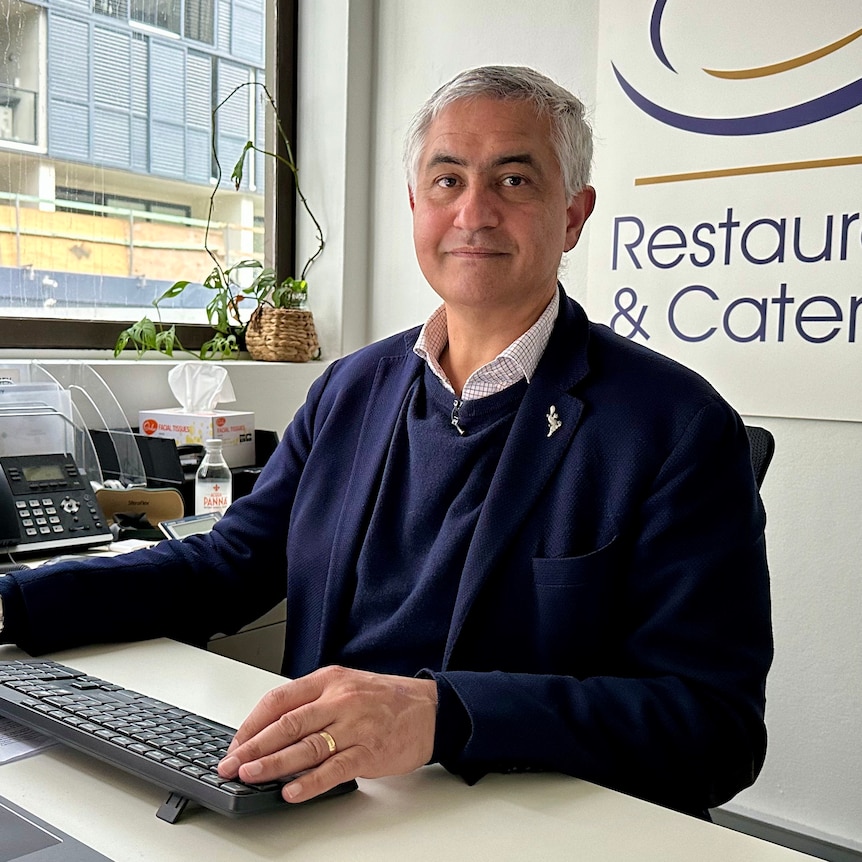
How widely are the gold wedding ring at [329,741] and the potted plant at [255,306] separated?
2062 mm

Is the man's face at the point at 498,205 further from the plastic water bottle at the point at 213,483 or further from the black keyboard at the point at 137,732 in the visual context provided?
the plastic water bottle at the point at 213,483

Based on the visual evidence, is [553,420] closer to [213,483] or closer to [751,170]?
[213,483]

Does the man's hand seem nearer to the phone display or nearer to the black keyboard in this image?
the black keyboard

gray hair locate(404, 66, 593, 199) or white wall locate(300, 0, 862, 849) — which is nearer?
gray hair locate(404, 66, 593, 199)

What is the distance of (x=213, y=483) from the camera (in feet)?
7.20

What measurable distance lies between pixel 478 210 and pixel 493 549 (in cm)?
48

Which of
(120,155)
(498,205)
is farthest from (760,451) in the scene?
(120,155)

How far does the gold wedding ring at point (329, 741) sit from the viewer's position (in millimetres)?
870

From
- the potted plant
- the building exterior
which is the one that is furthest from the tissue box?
the building exterior

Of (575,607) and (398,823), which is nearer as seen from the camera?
(398,823)

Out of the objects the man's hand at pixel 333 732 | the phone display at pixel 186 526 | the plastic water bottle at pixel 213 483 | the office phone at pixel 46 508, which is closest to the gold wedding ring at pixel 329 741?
the man's hand at pixel 333 732

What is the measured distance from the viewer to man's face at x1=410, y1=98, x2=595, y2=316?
138 cm

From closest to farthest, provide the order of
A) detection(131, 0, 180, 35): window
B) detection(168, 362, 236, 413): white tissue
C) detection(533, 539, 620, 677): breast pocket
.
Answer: detection(533, 539, 620, 677): breast pocket < detection(168, 362, 236, 413): white tissue < detection(131, 0, 180, 35): window

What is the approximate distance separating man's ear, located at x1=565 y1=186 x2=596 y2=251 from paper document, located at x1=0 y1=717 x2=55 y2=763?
0.93 meters
